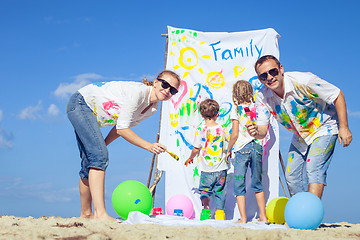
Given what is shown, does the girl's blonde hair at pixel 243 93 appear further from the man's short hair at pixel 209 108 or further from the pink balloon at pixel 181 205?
the pink balloon at pixel 181 205

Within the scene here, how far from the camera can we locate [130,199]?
4.27m

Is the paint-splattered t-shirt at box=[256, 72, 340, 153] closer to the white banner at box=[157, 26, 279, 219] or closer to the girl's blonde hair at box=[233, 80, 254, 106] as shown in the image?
the girl's blonde hair at box=[233, 80, 254, 106]

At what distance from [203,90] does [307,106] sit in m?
2.29

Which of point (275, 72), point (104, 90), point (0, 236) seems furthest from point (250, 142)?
point (0, 236)

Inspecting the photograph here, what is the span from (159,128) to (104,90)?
6.82 feet

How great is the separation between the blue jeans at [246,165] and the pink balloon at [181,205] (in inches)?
28.8

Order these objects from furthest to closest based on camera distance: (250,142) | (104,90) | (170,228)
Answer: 1. (250,142)
2. (104,90)
3. (170,228)

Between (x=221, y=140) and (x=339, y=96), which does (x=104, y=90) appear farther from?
(x=339, y=96)

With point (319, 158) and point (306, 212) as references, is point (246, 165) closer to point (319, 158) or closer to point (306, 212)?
point (319, 158)

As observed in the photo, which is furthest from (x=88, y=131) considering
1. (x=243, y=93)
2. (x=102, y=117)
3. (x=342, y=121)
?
(x=342, y=121)

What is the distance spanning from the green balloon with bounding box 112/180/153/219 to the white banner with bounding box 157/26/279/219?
4.83ft

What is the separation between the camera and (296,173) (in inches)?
174

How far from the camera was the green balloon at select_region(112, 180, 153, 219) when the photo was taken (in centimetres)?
427

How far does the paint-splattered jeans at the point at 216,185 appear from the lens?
524 centimetres
